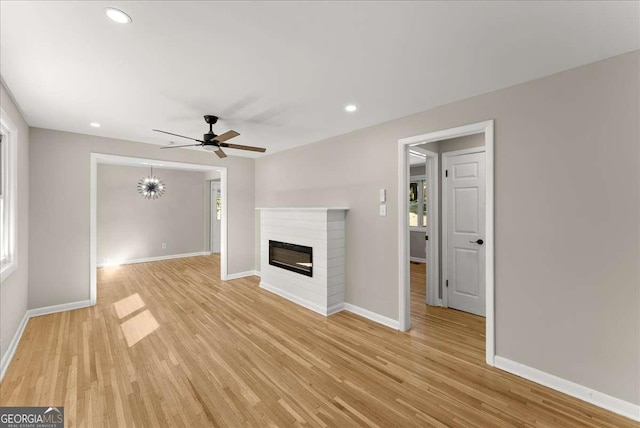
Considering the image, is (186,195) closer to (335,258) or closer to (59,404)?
(335,258)

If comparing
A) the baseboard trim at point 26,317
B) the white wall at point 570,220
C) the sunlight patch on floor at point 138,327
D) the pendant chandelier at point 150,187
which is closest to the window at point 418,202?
the white wall at point 570,220

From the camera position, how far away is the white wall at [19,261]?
8.19 ft

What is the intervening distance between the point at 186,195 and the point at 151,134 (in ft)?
13.9

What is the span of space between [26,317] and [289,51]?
4621 millimetres

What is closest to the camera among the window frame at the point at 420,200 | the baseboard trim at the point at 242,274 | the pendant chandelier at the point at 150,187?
the baseboard trim at the point at 242,274

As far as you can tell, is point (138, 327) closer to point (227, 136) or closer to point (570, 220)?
point (227, 136)

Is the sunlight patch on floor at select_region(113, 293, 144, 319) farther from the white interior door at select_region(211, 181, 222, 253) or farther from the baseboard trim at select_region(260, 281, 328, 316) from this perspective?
the white interior door at select_region(211, 181, 222, 253)

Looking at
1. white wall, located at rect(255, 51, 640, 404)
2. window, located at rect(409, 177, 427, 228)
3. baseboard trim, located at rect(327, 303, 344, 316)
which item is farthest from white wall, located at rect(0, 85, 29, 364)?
window, located at rect(409, 177, 427, 228)

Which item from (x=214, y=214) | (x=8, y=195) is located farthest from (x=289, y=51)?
(x=214, y=214)

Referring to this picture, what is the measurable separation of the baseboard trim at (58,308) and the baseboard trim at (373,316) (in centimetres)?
385

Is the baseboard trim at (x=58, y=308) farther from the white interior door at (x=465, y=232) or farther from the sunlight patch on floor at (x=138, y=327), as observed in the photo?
the white interior door at (x=465, y=232)

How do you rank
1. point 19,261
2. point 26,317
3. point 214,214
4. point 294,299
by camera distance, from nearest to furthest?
point 19,261 < point 26,317 < point 294,299 < point 214,214

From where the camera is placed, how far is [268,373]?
2.38m

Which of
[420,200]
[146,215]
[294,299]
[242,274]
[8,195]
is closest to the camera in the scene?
[8,195]
